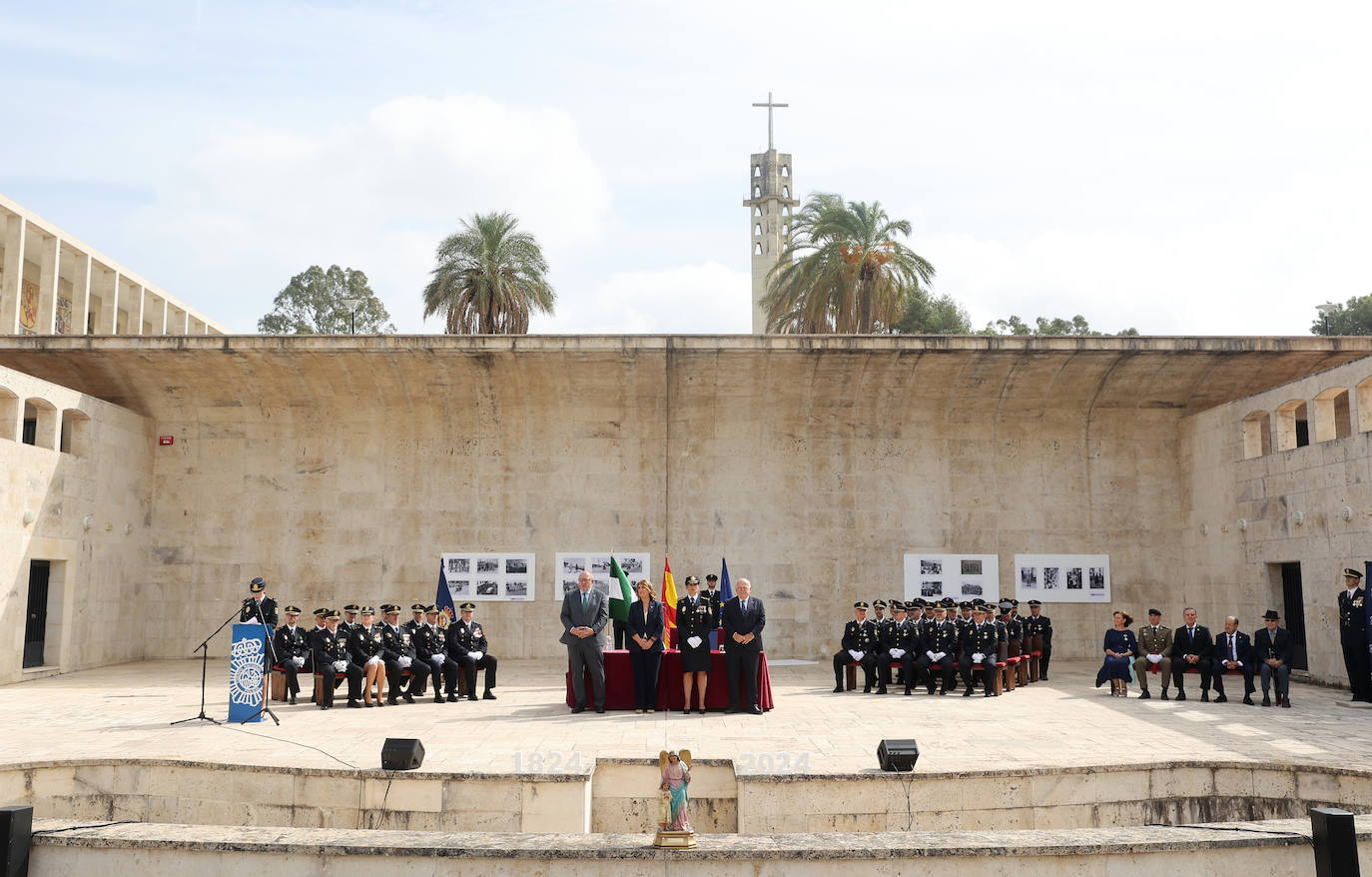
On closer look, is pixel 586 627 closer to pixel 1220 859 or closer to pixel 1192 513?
pixel 1220 859

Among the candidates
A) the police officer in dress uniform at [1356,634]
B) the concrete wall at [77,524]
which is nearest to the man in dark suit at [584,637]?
the concrete wall at [77,524]

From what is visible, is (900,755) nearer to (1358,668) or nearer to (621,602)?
(621,602)

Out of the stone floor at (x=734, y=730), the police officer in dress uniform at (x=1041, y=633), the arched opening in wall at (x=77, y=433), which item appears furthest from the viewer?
the arched opening in wall at (x=77, y=433)

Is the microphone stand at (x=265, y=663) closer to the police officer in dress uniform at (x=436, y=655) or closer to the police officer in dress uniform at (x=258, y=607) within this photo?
the police officer in dress uniform at (x=258, y=607)

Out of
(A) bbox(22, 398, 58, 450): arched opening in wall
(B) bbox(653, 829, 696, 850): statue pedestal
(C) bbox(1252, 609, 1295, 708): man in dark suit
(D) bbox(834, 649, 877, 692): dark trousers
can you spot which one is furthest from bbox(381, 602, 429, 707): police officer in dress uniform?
(C) bbox(1252, 609, 1295, 708): man in dark suit

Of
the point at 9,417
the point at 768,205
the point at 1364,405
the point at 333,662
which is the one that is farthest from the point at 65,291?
the point at 768,205

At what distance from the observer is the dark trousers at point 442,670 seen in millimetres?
13234

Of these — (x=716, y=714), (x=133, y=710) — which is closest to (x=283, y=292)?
(x=133, y=710)

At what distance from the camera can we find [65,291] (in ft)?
81.1

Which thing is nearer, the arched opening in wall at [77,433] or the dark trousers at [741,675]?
the dark trousers at [741,675]

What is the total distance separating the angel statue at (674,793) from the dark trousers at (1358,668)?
1066 cm

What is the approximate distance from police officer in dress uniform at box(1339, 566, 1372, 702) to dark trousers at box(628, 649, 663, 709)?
8.70m

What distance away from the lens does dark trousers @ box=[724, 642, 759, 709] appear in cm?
1205

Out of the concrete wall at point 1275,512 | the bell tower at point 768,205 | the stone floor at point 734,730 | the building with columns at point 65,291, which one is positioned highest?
the bell tower at point 768,205
